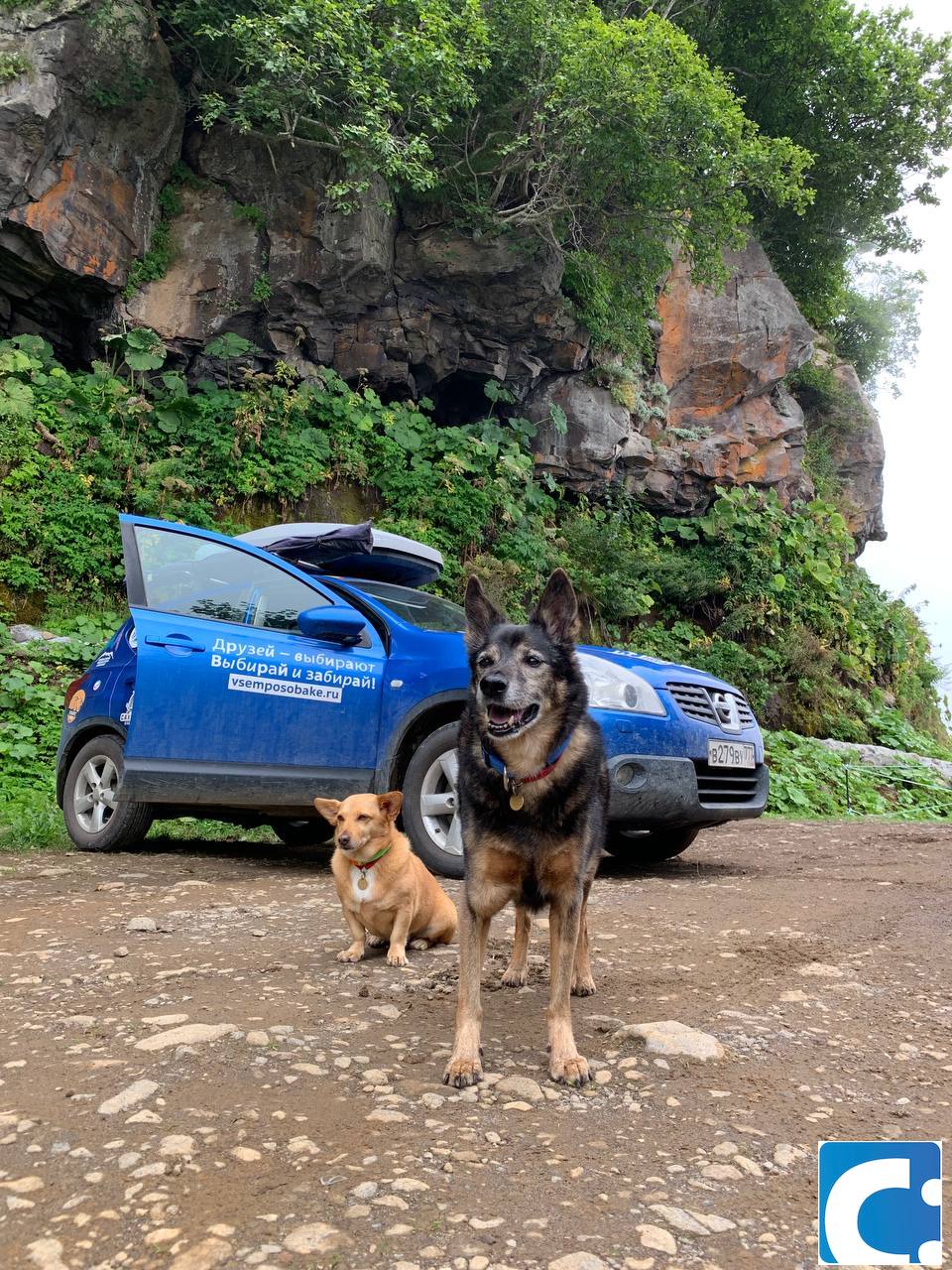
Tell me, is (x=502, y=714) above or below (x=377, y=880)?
above

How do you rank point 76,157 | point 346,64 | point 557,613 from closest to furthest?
point 557,613 < point 346,64 < point 76,157

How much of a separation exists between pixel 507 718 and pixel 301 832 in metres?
5.01

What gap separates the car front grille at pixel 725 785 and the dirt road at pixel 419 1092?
1.26m

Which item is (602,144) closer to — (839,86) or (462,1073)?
(839,86)

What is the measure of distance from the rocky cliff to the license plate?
11.3 metres

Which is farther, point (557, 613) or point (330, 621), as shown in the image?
point (330, 621)

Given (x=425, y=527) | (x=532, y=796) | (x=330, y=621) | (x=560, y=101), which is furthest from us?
(x=425, y=527)

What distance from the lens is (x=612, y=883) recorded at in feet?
18.5

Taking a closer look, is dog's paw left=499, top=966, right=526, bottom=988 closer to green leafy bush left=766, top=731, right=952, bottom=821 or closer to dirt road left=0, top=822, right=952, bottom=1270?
dirt road left=0, top=822, right=952, bottom=1270

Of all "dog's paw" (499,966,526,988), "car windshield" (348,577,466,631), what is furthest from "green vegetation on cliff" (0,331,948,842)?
"dog's paw" (499,966,526,988)

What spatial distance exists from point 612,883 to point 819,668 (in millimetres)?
12499

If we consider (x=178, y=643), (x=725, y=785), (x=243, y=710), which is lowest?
(x=725, y=785)

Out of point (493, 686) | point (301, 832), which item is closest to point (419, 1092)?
point (493, 686)

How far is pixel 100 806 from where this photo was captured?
20.9 feet
